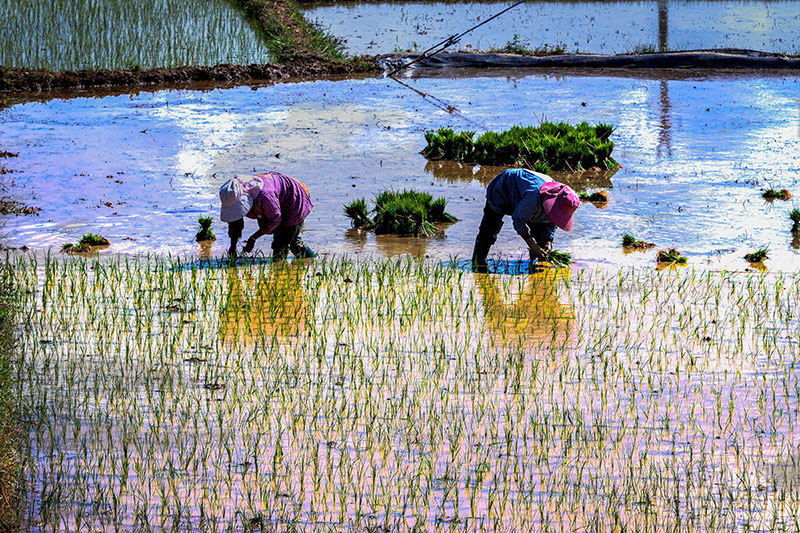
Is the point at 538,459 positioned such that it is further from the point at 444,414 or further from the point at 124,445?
the point at 124,445

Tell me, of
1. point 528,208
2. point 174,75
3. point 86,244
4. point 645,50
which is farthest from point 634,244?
point 645,50

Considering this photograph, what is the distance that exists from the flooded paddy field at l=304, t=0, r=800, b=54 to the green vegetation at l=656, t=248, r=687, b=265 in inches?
405

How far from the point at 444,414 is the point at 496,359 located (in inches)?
24.6

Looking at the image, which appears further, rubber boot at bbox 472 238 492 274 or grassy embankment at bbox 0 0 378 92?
grassy embankment at bbox 0 0 378 92

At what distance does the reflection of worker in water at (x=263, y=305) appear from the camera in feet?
17.5

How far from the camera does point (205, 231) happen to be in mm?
7484

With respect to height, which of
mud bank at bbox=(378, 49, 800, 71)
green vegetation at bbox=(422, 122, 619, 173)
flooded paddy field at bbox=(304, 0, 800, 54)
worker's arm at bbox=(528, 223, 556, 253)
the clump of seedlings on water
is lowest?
the clump of seedlings on water

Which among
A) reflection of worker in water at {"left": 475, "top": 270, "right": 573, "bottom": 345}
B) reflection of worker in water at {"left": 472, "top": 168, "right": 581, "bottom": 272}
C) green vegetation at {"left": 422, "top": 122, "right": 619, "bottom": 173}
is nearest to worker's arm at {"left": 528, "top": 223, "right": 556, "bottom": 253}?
reflection of worker in water at {"left": 472, "top": 168, "right": 581, "bottom": 272}

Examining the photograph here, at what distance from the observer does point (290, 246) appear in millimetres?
6949

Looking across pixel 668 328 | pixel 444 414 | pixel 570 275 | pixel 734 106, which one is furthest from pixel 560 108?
pixel 444 414

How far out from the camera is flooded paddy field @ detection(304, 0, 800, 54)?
57.1ft

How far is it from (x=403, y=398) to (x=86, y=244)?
3.78 meters

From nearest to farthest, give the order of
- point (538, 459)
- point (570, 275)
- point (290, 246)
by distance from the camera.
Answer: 1. point (538, 459)
2. point (570, 275)
3. point (290, 246)

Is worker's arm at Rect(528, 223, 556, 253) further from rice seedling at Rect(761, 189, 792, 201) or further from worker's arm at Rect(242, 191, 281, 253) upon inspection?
rice seedling at Rect(761, 189, 792, 201)
